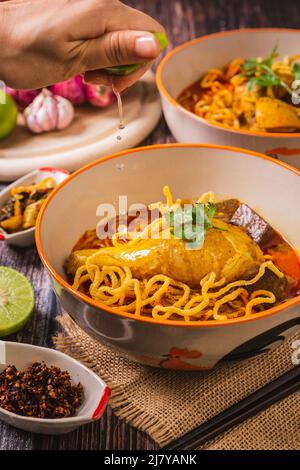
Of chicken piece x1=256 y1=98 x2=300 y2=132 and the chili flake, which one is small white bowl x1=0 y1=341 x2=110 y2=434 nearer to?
the chili flake

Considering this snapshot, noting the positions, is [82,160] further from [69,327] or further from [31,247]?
[69,327]

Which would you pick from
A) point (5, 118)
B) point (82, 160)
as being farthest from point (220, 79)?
point (5, 118)

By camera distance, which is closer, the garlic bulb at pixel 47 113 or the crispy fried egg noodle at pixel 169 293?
the crispy fried egg noodle at pixel 169 293

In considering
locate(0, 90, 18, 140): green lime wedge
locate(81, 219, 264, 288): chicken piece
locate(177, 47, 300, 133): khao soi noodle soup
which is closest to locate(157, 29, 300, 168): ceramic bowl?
locate(177, 47, 300, 133): khao soi noodle soup

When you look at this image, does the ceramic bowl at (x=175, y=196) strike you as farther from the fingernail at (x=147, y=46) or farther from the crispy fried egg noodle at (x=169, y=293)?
the fingernail at (x=147, y=46)

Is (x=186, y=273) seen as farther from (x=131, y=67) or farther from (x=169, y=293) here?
(x=131, y=67)

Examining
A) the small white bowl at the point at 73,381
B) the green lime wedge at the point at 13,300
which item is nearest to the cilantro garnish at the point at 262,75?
the green lime wedge at the point at 13,300
